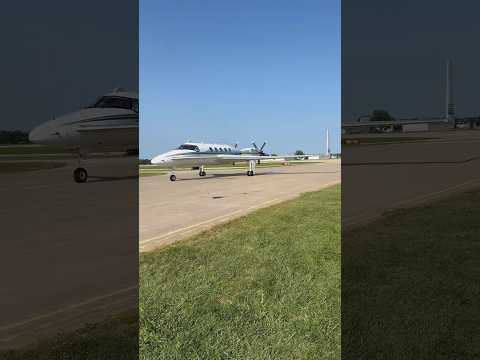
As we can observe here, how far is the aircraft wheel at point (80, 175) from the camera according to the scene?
71.8 inches

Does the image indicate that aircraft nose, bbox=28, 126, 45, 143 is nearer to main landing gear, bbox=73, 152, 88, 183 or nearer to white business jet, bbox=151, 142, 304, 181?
main landing gear, bbox=73, 152, 88, 183

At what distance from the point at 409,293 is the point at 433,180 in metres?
1.06

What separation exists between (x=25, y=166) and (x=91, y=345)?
3.53ft

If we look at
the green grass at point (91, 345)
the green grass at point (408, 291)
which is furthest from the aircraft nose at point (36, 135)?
the green grass at point (408, 291)

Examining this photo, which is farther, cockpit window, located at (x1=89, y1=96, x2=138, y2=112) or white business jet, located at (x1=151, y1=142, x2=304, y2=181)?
white business jet, located at (x1=151, y1=142, x2=304, y2=181)

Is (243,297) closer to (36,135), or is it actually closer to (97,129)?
(97,129)

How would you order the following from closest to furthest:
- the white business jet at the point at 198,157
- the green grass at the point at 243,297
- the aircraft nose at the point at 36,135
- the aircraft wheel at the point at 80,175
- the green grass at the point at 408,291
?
the aircraft nose at the point at 36,135
the aircraft wheel at the point at 80,175
the green grass at the point at 408,291
the green grass at the point at 243,297
the white business jet at the point at 198,157

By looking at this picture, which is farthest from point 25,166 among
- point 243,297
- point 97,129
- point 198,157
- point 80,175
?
point 198,157

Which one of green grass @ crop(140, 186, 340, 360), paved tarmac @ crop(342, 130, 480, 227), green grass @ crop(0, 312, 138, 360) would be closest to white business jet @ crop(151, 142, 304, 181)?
green grass @ crop(140, 186, 340, 360)

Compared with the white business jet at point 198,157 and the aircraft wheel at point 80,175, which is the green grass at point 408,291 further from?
the white business jet at point 198,157

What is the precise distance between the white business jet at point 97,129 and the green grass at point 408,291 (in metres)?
1.19

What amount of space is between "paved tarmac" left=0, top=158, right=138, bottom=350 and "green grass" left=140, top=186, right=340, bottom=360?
0.64 meters

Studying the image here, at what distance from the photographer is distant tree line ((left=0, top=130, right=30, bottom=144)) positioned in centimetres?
142

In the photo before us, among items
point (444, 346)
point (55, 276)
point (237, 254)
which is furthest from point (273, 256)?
point (55, 276)
